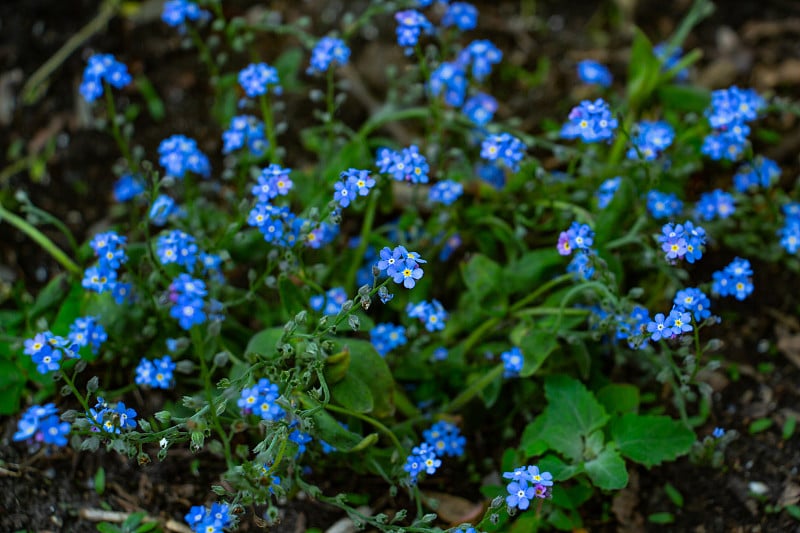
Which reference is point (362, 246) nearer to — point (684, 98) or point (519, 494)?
point (519, 494)

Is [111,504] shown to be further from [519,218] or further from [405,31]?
[405,31]

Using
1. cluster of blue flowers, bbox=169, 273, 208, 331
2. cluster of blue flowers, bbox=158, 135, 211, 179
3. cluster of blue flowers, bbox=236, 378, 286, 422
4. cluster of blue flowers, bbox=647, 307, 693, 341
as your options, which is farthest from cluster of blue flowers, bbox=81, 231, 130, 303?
cluster of blue flowers, bbox=647, 307, 693, 341

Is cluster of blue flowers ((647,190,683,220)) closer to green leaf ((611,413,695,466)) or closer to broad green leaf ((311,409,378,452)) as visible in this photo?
green leaf ((611,413,695,466))

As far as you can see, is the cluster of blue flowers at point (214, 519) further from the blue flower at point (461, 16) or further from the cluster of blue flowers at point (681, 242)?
the blue flower at point (461, 16)

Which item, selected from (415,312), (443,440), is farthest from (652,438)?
(415,312)

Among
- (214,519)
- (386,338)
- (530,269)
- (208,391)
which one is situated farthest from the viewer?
(530,269)

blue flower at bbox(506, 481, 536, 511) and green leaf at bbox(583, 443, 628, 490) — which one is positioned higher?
green leaf at bbox(583, 443, 628, 490)

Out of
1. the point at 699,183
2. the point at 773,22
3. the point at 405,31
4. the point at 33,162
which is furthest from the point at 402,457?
the point at 773,22
